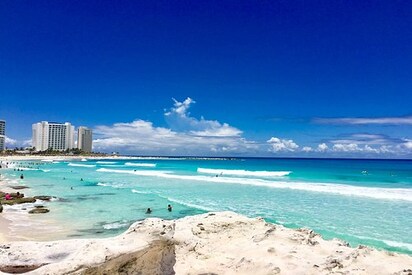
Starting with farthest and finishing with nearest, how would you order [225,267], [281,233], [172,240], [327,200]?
[327,200] → [281,233] → [225,267] → [172,240]

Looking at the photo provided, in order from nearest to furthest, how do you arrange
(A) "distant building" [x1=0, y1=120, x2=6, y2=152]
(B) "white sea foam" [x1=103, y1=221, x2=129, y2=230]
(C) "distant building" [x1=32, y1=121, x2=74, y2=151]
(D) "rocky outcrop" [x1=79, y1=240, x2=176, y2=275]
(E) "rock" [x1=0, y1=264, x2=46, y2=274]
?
1. (D) "rocky outcrop" [x1=79, y1=240, x2=176, y2=275]
2. (E) "rock" [x1=0, y1=264, x2=46, y2=274]
3. (B) "white sea foam" [x1=103, y1=221, x2=129, y2=230]
4. (A) "distant building" [x1=0, y1=120, x2=6, y2=152]
5. (C) "distant building" [x1=32, y1=121, x2=74, y2=151]

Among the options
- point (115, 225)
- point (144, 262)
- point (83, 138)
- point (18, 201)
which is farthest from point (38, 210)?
point (83, 138)

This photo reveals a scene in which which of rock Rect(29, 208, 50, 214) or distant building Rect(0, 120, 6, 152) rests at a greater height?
distant building Rect(0, 120, 6, 152)

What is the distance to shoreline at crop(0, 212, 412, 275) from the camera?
477cm

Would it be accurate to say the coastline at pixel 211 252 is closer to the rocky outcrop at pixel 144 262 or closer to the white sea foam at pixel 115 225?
the rocky outcrop at pixel 144 262

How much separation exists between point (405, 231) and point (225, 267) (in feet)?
34.7

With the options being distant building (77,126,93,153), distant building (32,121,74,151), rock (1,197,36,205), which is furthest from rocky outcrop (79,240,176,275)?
distant building (77,126,93,153)

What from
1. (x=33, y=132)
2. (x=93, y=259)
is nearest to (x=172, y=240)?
(x=93, y=259)

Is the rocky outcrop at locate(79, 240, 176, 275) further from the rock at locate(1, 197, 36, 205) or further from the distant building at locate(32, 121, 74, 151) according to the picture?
the distant building at locate(32, 121, 74, 151)

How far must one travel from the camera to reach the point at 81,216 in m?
17.4

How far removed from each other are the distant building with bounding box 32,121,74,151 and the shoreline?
574ft

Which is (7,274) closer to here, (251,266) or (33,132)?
(251,266)

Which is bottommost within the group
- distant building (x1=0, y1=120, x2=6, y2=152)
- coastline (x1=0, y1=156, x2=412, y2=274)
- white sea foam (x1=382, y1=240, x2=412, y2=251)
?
white sea foam (x1=382, y1=240, x2=412, y2=251)

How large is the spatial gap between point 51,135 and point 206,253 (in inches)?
7114
